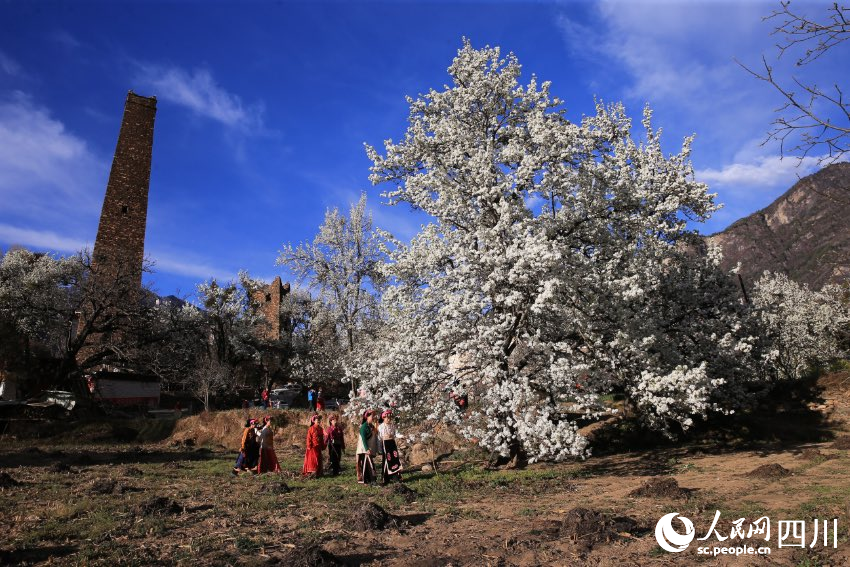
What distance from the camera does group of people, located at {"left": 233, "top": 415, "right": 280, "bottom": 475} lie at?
1545cm

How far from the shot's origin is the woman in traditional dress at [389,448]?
43.8ft

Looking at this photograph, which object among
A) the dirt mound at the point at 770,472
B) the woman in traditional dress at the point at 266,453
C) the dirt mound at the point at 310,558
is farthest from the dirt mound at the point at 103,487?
the dirt mound at the point at 770,472

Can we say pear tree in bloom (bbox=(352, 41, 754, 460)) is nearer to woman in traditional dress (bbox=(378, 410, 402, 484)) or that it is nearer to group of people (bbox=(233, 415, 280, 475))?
woman in traditional dress (bbox=(378, 410, 402, 484))

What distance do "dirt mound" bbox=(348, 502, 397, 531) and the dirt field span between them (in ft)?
0.08

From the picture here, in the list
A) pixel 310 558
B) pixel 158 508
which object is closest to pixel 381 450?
pixel 158 508

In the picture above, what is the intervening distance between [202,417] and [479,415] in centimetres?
1640

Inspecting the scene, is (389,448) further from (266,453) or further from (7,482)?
(7,482)

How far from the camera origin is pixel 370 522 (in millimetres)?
8234

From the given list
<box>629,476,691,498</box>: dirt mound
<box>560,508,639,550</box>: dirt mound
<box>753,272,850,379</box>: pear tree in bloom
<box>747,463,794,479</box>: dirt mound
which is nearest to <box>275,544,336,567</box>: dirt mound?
<box>560,508,639,550</box>: dirt mound

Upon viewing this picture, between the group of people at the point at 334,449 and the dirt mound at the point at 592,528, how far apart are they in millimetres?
6170

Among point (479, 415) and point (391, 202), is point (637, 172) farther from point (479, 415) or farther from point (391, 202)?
point (479, 415)

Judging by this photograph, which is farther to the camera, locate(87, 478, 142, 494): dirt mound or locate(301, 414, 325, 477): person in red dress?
locate(301, 414, 325, 477): person in red dress

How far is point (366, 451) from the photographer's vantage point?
13.5 m

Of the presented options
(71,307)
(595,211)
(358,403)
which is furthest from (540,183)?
(71,307)
